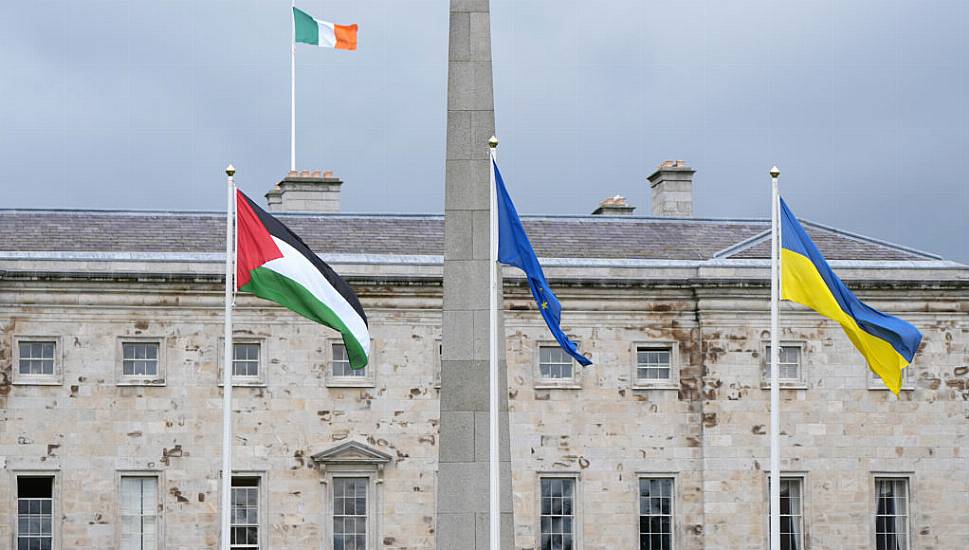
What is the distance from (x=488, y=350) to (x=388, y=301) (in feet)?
53.5

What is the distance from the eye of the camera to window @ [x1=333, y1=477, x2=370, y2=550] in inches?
1763

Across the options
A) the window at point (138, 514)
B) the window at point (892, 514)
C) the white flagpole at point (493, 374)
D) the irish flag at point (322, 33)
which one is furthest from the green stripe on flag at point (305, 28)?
the white flagpole at point (493, 374)

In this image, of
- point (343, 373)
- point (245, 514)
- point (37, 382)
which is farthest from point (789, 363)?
point (37, 382)

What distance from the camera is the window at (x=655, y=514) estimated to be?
150ft

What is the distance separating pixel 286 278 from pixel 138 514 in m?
16.9

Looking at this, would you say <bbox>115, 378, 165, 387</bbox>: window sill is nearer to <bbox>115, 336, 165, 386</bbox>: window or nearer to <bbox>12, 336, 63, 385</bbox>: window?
<bbox>115, 336, 165, 386</bbox>: window

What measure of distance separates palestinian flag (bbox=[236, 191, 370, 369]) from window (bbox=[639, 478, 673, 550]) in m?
17.7

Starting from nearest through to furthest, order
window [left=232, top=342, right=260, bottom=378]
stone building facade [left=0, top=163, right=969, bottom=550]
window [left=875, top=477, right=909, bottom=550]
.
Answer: stone building facade [left=0, top=163, right=969, bottom=550] → window [left=232, top=342, right=260, bottom=378] → window [left=875, top=477, right=909, bottom=550]

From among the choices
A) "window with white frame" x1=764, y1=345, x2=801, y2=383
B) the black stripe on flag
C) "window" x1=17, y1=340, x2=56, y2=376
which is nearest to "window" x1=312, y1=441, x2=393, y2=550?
"window" x1=17, y1=340, x2=56, y2=376

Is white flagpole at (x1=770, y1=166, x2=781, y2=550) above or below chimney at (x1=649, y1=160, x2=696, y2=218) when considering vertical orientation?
below

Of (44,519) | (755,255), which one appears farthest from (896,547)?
(44,519)

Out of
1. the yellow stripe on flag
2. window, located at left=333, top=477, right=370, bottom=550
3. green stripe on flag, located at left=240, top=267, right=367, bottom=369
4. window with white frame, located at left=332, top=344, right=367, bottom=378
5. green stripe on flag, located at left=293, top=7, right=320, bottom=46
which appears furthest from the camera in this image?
green stripe on flag, located at left=293, top=7, right=320, bottom=46

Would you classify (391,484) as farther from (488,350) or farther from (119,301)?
(488,350)

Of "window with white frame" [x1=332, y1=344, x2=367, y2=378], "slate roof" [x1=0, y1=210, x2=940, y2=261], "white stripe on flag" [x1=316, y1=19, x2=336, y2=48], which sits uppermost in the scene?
"white stripe on flag" [x1=316, y1=19, x2=336, y2=48]
